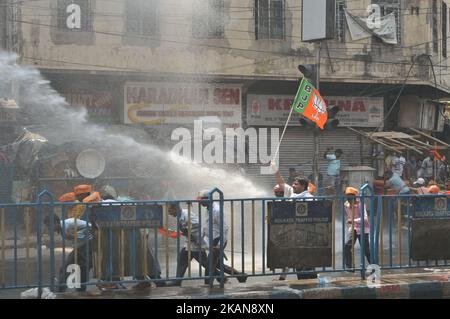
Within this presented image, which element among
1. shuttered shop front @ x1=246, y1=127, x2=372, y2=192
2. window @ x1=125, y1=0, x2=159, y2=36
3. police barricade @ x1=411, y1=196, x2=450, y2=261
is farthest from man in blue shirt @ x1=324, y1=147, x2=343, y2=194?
police barricade @ x1=411, y1=196, x2=450, y2=261

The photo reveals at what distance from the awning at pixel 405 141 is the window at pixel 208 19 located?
5.22 meters

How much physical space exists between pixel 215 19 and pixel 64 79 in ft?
14.5

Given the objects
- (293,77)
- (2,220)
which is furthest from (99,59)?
(2,220)

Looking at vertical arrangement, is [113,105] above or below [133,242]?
above

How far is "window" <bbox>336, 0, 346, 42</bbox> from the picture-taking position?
1948cm

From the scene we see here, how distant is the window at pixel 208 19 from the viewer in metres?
18.4

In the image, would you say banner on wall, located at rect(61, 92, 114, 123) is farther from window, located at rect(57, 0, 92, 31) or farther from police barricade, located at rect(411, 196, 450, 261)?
police barricade, located at rect(411, 196, 450, 261)

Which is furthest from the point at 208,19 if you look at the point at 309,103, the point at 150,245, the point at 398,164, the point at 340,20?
the point at 150,245

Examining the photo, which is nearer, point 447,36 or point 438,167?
point 438,167

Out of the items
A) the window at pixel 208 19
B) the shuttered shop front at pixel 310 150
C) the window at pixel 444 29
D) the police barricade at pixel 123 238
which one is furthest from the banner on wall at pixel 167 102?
the police barricade at pixel 123 238

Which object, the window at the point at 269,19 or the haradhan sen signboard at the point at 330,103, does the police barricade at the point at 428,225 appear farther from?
the haradhan sen signboard at the point at 330,103

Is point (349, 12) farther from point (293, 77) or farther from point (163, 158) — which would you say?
point (163, 158)

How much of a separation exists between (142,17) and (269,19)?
361 cm

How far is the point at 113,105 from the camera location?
18.5 m
